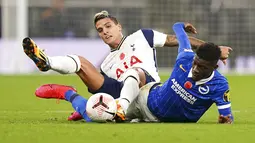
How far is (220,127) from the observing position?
29.6ft

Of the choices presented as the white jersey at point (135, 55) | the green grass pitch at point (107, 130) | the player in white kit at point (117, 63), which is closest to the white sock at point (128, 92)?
the player in white kit at point (117, 63)

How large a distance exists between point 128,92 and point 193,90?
2.62ft

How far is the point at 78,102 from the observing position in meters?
10.1

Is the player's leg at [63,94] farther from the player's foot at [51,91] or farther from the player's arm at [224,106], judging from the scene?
the player's arm at [224,106]

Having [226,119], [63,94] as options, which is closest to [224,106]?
[226,119]

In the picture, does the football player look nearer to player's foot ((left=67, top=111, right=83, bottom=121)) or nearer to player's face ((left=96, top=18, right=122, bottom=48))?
player's foot ((left=67, top=111, right=83, bottom=121))

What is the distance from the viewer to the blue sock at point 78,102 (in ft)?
32.7

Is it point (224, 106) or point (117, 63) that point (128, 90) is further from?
point (117, 63)

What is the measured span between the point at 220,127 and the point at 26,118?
113 inches

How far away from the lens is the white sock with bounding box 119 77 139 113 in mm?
9698

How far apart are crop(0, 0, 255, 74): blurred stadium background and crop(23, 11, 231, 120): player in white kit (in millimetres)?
14575

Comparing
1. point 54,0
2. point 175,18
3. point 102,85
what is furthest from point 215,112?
point 54,0

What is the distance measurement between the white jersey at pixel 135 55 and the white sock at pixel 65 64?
3.58 ft

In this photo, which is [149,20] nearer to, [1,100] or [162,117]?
[1,100]
